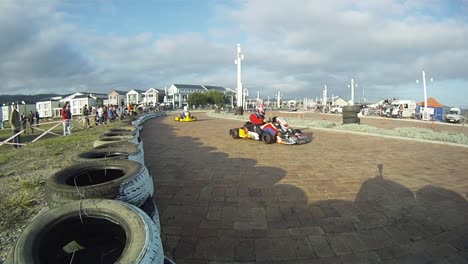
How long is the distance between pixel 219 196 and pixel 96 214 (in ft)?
7.65

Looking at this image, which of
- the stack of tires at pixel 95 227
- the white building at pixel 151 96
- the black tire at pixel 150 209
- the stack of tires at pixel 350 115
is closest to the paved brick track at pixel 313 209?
the black tire at pixel 150 209

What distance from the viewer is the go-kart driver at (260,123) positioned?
9.73 metres

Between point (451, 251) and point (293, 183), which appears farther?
point (293, 183)

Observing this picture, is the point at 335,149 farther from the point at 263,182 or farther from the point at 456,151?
the point at 263,182

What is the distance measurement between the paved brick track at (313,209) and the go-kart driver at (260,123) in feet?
9.18

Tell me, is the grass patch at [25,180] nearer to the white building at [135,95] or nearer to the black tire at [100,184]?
the black tire at [100,184]

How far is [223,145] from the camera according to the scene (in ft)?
30.2

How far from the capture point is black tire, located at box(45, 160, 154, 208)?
2.41 m

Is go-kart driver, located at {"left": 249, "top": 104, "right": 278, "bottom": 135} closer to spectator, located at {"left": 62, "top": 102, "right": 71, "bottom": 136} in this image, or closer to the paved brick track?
the paved brick track

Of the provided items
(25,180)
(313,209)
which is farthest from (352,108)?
(25,180)

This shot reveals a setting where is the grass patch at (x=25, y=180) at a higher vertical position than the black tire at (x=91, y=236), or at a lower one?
lower

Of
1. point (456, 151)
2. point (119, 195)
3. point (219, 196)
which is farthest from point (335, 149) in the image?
point (119, 195)

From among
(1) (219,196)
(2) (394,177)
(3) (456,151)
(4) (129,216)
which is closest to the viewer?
(4) (129,216)

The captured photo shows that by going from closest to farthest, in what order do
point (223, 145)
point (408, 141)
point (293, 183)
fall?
point (293, 183), point (223, 145), point (408, 141)
